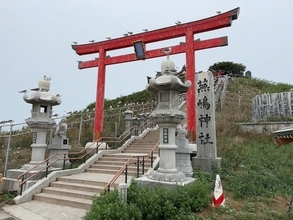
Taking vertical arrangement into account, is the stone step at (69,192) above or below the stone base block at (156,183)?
below

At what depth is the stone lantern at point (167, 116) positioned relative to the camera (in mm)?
6410

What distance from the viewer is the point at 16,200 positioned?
7.03 meters

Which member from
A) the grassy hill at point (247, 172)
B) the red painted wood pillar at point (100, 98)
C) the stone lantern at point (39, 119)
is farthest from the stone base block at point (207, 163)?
the red painted wood pillar at point (100, 98)

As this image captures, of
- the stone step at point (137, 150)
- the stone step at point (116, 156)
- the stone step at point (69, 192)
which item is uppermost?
the stone step at point (137, 150)

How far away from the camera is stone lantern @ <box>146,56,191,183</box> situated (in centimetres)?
641

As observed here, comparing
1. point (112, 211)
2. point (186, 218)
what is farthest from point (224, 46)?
point (112, 211)

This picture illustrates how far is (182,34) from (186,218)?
9.48 metres

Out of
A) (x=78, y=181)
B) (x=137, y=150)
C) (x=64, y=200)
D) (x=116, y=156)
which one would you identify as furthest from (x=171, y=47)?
(x=64, y=200)

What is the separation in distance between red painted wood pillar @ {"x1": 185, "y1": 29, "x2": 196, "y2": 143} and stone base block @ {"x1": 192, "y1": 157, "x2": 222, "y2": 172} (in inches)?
73.9

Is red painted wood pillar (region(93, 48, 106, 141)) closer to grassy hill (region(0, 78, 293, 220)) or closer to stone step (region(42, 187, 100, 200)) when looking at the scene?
grassy hill (region(0, 78, 293, 220))

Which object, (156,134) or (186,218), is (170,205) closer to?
(186,218)

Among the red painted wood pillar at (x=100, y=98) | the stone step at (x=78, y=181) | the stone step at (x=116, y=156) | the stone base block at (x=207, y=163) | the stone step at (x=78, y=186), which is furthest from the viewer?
the red painted wood pillar at (x=100, y=98)

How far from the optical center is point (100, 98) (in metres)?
13.7

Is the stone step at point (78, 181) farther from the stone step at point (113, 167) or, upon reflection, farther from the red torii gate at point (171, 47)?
the red torii gate at point (171, 47)
